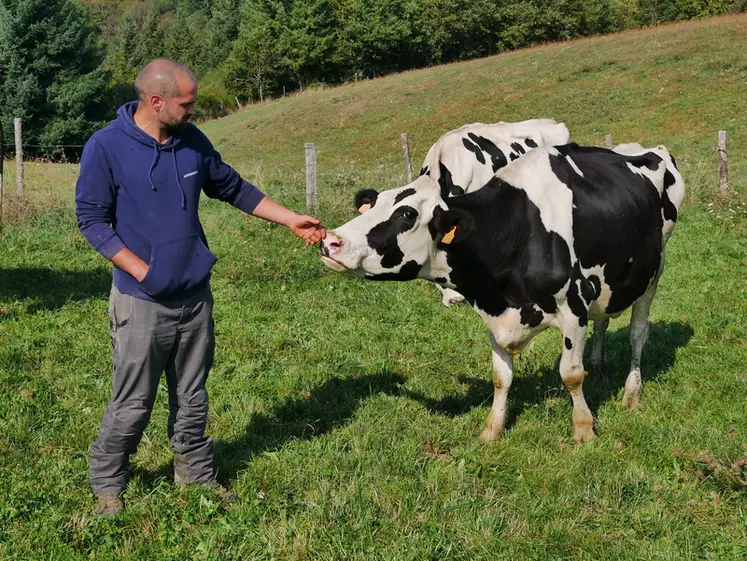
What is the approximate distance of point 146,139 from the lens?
3.26 m

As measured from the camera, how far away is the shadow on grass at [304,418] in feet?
14.3

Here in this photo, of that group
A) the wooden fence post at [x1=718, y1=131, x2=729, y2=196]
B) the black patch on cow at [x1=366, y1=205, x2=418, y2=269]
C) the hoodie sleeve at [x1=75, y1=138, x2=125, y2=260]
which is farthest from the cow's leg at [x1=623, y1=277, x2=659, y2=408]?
the wooden fence post at [x1=718, y1=131, x2=729, y2=196]

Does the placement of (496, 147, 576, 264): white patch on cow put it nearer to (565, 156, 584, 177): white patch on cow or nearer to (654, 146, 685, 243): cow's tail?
(565, 156, 584, 177): white patch on cow

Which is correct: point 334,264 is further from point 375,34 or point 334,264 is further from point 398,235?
point 375,34

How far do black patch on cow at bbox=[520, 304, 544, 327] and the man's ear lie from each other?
0.78m

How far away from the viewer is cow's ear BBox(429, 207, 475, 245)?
3.91 m

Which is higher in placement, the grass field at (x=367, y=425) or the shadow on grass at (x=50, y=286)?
the grass field at (x=367, y=425)

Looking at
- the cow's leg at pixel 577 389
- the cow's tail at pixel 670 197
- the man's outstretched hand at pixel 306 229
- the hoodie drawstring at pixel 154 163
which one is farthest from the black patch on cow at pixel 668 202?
the hoodie drawstring at pixel 154 163

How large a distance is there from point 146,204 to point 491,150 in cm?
471

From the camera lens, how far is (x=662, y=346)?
21.4 feet

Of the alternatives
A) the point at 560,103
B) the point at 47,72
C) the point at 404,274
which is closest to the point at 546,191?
the point at 404,274

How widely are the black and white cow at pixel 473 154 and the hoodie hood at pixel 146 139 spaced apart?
3.50m

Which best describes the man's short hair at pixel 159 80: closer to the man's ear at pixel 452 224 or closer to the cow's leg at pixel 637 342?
the man's ear at pixel 452 224

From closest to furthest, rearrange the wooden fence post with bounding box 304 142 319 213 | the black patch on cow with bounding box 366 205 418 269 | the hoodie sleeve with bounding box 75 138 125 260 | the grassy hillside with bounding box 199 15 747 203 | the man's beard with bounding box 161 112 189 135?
the hoodie sleeve with bounding box 75 138 125 260 < the man's beard with bounding box 161 112 189 135 < the black patch on cow with bounding box 366 205 418 269 < the wooden fence post with bounding box 304 142 319 213 < the grassy hillside with bounding box 199 15 747 203
